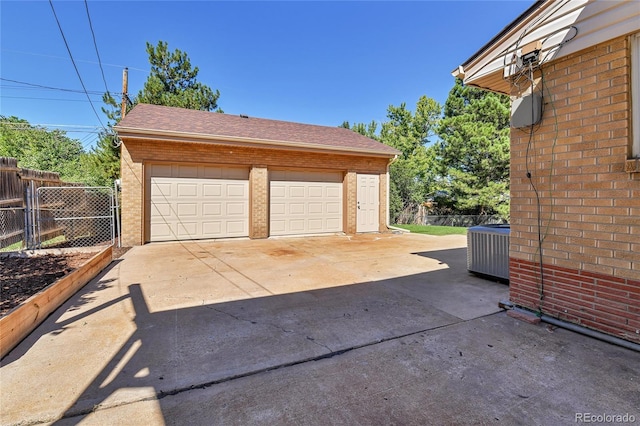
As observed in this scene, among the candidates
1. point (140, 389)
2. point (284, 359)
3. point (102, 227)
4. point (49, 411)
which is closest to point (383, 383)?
point (284, 359)

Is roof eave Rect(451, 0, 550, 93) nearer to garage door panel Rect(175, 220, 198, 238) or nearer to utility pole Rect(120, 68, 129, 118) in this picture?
garage door panel Rect(175, 220, 198, 238)

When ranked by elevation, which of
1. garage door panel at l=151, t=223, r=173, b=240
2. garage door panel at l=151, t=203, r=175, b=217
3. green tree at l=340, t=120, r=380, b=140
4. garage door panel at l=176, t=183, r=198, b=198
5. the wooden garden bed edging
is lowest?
the wooden garden bed edging

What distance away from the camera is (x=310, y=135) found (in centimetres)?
1206

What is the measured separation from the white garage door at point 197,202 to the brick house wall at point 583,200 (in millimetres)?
8213

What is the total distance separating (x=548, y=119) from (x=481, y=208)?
18128 mm

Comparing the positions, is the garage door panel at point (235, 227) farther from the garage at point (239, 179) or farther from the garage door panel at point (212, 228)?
the garage door panel at point (212, 228)

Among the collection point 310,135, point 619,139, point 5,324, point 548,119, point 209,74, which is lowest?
point 5,324

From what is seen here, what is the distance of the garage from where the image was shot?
8719 mm

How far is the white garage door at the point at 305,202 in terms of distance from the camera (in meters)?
10.5

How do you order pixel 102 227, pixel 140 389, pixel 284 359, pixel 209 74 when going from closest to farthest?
pixel 140 389 → pixel 284 359 → pixel 102 227 → pixel 209 74

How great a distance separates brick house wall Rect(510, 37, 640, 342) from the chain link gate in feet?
31.9

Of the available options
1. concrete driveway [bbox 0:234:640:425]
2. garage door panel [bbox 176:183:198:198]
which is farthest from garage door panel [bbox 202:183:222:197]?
concrete driveway [bbox 0:234:640:425]

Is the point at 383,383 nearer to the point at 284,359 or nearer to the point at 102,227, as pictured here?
the point at 284,359

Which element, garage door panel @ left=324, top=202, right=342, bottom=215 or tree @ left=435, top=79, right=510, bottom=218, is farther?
tree @ left=435, top=79, right=510, bottom=218
